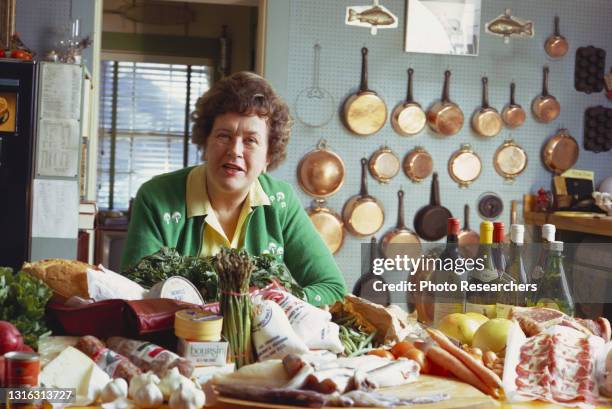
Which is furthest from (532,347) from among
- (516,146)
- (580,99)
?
(580,99)

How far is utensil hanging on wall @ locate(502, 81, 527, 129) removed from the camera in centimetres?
479

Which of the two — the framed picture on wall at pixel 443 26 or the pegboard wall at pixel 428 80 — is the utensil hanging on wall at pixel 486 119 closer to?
the pegboard wall at pixel 428 80

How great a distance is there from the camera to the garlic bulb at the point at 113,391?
1.22m

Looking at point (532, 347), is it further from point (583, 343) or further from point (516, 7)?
point (516, 7)

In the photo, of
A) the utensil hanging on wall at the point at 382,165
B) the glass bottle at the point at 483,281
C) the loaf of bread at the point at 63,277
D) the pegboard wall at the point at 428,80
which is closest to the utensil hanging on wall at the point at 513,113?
the pegboard wall at the point at 428,80

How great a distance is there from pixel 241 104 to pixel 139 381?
47.0 inches

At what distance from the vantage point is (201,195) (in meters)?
2.38

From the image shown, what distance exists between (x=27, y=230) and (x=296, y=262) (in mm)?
2147

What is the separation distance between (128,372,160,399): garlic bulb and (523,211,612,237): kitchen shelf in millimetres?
3315

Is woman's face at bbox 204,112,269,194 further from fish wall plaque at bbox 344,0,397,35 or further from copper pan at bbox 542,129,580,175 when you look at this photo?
copper pan at bbox 542,129,580,175

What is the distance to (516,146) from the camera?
4812 mm

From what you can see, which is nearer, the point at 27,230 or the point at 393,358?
the point at 393,358

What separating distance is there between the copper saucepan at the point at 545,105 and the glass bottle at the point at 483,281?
3.26 metres

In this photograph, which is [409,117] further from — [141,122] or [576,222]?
[141,122]
